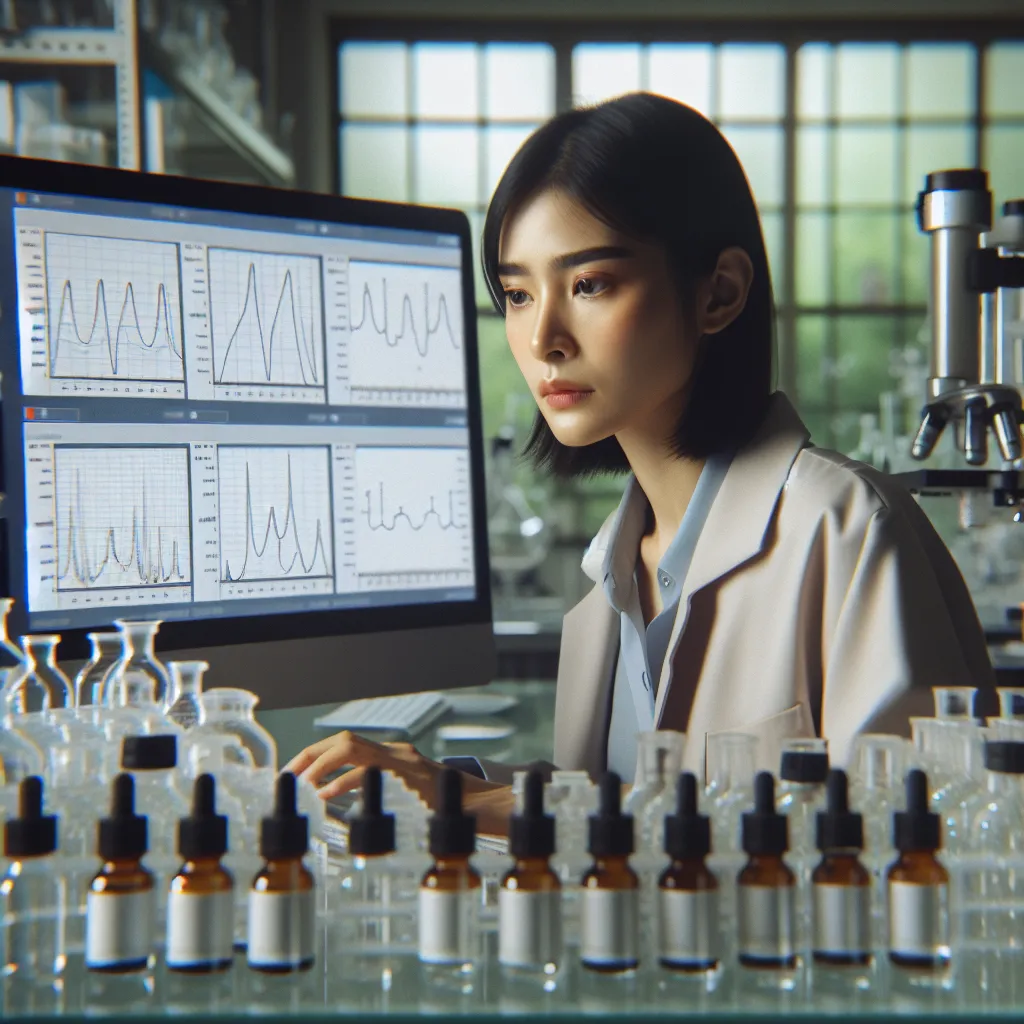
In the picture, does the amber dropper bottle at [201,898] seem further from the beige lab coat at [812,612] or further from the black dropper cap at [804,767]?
the beige lab coat at [812,612]

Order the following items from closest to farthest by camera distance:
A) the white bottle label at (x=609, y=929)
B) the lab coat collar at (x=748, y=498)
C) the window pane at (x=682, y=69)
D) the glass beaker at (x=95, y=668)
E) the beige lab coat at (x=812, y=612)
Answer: the white bottle label at (x=609, y=929)
the glass beaker at (x=95, y=668)
the beige lab coat at (x=812, y=612)
the lab coat collar at (x=748, y=498)
the window pane at (x=682, y=69)

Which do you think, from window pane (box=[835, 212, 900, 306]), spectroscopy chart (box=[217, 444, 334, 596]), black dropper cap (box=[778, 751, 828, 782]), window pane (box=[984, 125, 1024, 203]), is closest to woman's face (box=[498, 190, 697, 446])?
spectroscopy chart (box=[217, 444, 334, 596])

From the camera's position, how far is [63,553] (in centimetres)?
106

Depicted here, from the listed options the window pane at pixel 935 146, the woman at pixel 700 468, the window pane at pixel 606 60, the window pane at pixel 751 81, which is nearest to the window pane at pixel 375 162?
the window pane at pixel 606 60

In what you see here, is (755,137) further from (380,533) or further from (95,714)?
(95,714)

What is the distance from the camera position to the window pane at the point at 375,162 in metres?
5.43

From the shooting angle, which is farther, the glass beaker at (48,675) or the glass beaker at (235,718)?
the glass beaker at (48,675)

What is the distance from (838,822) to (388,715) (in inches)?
38.2

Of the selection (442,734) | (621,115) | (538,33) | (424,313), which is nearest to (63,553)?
(424,313)

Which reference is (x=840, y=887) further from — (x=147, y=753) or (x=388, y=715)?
(x=388, y=715)

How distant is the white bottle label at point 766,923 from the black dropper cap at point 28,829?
0.33 meters

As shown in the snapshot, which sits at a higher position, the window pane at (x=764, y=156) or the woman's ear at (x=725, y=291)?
the window pane at (x=764, y=156)

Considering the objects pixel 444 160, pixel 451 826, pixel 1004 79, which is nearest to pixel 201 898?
pixel 451 826

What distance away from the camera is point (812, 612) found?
1.18 meters
